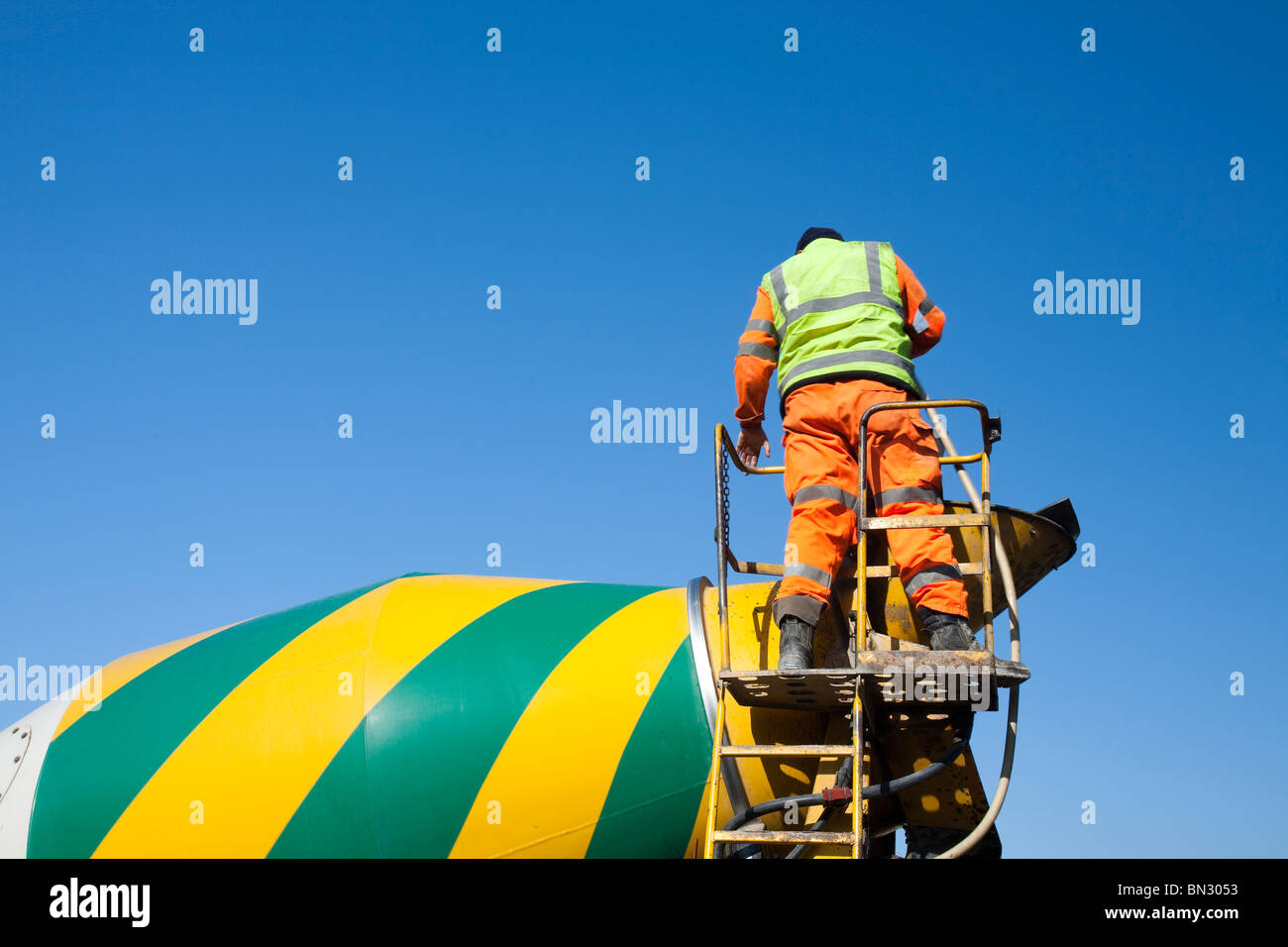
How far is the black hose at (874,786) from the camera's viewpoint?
592cm

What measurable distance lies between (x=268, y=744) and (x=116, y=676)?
4.98 ft

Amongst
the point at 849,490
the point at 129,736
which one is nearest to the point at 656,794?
the point at 849,490

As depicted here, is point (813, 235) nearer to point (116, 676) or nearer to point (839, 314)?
point (839, 314)

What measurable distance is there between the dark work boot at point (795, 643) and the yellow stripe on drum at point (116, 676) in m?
3.87

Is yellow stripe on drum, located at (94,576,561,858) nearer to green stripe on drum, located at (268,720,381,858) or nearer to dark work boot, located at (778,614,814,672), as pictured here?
green stripe on drum, located at (268,720,381,858)

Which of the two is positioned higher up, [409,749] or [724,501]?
[724,501]

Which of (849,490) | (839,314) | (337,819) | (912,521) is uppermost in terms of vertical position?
(839,314)

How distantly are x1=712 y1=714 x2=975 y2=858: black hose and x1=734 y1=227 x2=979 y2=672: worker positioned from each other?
0.54 meters

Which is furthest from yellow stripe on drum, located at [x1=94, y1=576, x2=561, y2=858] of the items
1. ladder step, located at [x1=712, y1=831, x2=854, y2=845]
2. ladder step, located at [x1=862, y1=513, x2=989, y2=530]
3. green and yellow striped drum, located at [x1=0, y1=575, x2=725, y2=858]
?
ladder step, located at [x1=862, y1=513, x2=989, y2=530]

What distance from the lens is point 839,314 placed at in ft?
21.7

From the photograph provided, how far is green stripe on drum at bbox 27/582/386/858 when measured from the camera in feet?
21.8

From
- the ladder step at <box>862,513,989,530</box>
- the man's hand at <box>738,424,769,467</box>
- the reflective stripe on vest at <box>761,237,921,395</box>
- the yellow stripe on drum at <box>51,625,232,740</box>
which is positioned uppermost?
the reflective stripe on vest at <box>761,237,921,395</box>
